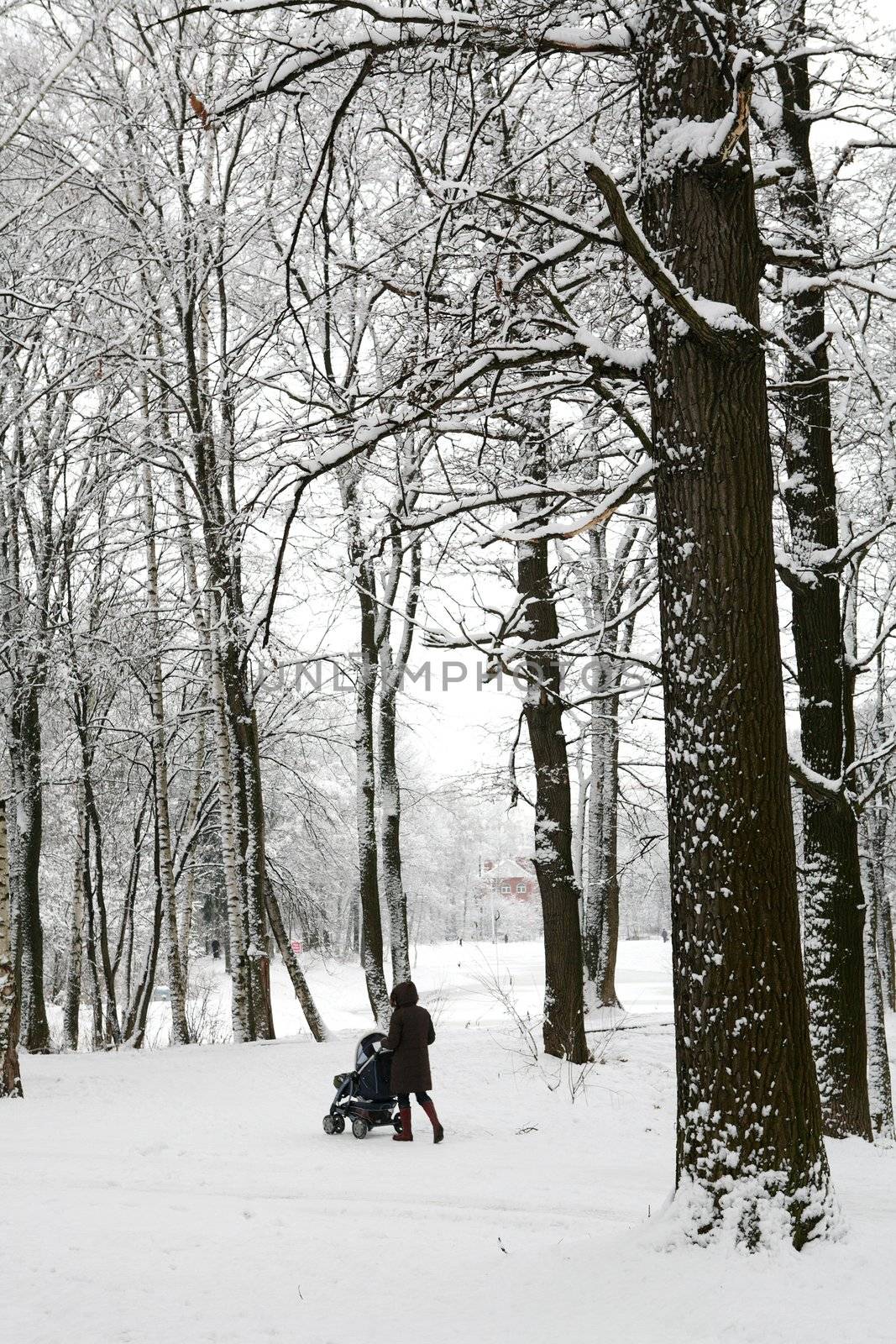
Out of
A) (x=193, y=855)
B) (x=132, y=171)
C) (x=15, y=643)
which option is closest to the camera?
(x=132, y=171)

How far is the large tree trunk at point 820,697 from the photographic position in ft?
22.9

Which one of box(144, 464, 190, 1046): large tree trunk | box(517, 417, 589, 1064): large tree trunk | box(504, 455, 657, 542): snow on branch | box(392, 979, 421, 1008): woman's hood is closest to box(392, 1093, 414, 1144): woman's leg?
box(392, 979, 421, 1008): woman's hood

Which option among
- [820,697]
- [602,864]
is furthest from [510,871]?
[820,697]

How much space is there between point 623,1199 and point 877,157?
7.97 m

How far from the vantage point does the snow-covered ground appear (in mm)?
3416

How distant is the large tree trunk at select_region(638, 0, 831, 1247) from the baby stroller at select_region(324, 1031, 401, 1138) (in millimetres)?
4716

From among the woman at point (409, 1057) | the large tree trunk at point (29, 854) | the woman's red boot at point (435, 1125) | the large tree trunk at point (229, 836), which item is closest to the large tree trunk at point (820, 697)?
the woman's red boot at point (435, 1125)

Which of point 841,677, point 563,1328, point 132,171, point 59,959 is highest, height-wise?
point 132,171

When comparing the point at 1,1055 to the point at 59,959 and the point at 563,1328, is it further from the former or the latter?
the point at 59,959

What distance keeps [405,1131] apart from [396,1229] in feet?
10.2

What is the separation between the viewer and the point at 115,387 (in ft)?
49.4

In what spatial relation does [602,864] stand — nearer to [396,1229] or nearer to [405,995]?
[405,995]

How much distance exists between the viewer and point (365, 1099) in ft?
26.7

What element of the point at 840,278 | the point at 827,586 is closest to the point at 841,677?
the point at 827,586
